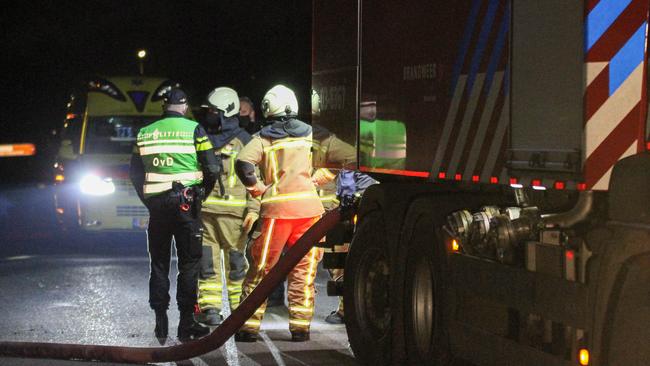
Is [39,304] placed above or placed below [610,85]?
below

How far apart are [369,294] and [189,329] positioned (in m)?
1.83

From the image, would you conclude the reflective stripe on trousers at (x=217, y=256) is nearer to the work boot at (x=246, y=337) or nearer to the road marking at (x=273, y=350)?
the road marking at (x=273, y=350)

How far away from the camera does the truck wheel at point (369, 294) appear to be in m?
8.48

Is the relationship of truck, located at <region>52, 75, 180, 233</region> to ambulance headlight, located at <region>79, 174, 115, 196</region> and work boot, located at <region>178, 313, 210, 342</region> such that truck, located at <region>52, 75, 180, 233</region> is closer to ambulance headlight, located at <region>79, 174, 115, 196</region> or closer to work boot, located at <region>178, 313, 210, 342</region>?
ambulance headlight, located at <region>79, 174, 115, 196</region>

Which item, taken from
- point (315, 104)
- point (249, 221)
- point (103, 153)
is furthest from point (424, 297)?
point (103, 153)

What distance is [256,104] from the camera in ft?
128

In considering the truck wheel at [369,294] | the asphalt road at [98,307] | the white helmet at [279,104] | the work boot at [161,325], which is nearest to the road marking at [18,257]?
the asphalt road at [98,307]

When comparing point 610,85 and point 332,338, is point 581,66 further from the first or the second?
point 332,338

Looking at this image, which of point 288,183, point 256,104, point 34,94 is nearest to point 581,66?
point 288,183

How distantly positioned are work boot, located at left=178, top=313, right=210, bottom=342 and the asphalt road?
0.11 m

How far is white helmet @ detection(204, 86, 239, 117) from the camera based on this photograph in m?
10.9

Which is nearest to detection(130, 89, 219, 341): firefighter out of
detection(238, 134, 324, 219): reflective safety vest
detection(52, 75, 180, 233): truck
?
detection(238, 134, 324, 219): reflective safety vest

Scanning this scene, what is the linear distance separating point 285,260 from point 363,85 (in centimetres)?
132

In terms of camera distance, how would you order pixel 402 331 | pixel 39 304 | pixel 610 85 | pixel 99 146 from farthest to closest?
pixel 99 146 < pixel 39 304 < pixel 402 331 < pixel 610 85
